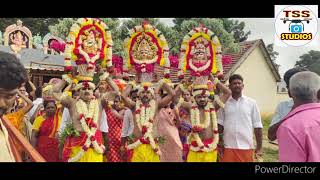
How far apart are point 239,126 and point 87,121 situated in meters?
2.11

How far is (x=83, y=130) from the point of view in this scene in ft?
17.6

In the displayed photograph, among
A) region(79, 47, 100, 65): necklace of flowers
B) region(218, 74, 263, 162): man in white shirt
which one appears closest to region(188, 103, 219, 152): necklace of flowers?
region(218, 74, 263, 162): man in white shirt

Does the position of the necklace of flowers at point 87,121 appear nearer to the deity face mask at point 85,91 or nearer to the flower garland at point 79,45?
the deity face mask at point 85,91

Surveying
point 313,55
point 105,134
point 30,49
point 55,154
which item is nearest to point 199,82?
point 105,134

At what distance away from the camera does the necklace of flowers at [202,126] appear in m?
5.74

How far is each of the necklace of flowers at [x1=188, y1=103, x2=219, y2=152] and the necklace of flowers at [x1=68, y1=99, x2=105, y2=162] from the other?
1.29 m

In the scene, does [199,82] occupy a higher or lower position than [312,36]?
lower

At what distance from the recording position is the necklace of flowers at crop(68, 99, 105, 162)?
5.33 metres

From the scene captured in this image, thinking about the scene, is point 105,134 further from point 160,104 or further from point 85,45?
point 85,45

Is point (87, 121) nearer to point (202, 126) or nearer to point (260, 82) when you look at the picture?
point (202, 126)

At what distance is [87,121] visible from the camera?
537 cm

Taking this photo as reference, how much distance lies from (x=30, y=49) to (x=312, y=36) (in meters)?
10.1

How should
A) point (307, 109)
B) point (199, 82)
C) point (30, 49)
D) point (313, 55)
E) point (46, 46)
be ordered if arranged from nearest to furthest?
point (307, 109) → point (199, 82) → point (313, 55) → point (30, 49) → point (46, 46)

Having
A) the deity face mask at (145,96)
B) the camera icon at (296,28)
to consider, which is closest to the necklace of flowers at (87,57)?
the deity face mask at (145,96)
